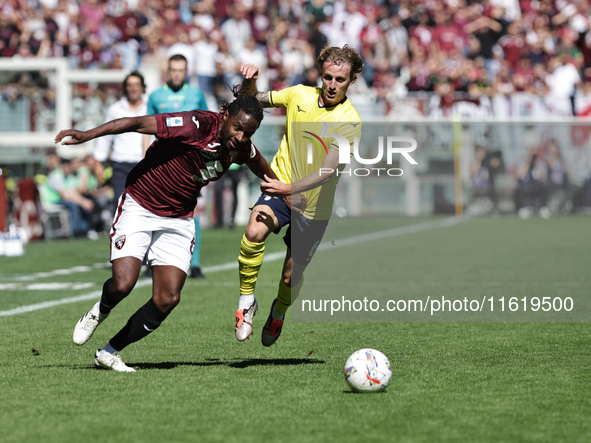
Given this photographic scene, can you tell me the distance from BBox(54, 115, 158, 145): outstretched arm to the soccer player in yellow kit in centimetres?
91

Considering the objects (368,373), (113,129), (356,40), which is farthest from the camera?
(356,40)

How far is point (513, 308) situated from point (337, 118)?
3.18 metres

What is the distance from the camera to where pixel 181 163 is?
5617mm

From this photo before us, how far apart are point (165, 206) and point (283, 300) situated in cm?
121

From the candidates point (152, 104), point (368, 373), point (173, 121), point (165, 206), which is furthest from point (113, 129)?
point (152, 104)

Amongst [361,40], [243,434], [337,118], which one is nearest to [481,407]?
[243,434]

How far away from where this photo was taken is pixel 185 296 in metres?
9.20

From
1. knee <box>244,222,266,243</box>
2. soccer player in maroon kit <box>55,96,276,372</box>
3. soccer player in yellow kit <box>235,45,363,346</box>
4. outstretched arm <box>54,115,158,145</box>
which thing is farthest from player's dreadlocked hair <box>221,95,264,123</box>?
knee <box>244,222,266,243</box>

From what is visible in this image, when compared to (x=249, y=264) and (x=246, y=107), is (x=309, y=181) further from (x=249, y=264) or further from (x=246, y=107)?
(x=246, y=107)

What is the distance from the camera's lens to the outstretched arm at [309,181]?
584 centimetres

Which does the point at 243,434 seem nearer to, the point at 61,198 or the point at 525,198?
the point at 61,198

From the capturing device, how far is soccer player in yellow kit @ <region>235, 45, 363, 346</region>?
6086 mm

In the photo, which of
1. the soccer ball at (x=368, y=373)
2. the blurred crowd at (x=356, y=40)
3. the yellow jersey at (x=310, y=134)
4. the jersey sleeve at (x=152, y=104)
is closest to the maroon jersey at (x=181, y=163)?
the yellow jersey at (x=310, y=134)

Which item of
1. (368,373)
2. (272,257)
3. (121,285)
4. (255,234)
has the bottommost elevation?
(272,257)
